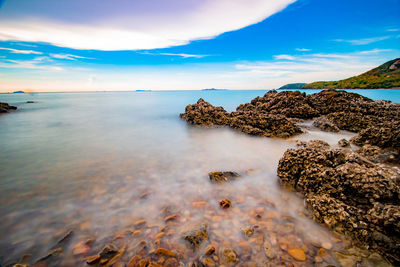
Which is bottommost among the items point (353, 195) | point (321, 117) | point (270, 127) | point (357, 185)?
point (353, 195)

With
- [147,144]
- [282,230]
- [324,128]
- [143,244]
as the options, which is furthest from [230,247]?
[324,128]

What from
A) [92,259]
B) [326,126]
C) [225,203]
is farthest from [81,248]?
[326,126]

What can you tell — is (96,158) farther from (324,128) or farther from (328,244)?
(324,128)

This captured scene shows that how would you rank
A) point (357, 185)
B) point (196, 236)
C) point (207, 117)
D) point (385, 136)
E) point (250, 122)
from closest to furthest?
point (196, 236), point (357, 185), point (385, 136), point (250, 122), point (207, 117)

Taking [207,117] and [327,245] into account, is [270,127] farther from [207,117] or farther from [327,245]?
[327,245]

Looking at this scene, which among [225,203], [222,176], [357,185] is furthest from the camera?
[222,176]

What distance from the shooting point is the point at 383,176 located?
124 inches

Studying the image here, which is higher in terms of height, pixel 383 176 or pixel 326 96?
pixel 326 96

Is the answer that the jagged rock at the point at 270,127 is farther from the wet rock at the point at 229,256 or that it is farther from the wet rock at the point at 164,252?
the wet rock at the point at 164,252

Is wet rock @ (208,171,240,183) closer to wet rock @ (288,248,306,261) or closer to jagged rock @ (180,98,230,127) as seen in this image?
wet rock @ (288,248,306,261)

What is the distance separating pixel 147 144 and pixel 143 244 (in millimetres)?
6118

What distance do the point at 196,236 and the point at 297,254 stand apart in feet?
4.90

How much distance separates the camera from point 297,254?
2.52m

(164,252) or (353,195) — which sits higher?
(353,195)
